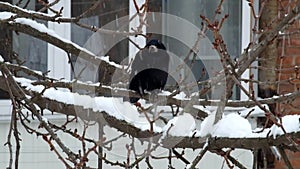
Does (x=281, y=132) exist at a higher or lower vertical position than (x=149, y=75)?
lower

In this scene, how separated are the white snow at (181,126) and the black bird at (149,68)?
0.98 feet

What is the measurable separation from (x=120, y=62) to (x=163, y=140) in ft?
6.81

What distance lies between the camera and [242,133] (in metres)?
2.57

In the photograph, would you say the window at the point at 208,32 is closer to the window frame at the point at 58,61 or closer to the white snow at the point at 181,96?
the window frame at the point at 58,61

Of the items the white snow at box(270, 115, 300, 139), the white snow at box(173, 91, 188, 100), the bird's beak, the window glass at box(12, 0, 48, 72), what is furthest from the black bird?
the window glass at box(12, 0, 48, 72)

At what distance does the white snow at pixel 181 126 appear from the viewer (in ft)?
8.80

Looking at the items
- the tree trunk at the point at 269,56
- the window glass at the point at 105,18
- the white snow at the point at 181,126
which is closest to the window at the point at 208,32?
the tree trunk at the point at 269,56

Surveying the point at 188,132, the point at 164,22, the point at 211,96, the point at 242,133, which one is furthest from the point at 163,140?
the point at 164,22

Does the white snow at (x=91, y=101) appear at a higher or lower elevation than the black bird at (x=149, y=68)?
lower

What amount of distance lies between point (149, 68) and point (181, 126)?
0.51m

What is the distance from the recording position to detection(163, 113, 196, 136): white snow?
8.80 ft

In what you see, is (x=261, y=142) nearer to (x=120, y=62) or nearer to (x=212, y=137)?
(x=212, y=137)

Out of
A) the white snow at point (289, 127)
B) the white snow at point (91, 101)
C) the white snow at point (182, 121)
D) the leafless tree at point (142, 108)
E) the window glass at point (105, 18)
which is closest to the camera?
the leafless tree at point (142, 108)

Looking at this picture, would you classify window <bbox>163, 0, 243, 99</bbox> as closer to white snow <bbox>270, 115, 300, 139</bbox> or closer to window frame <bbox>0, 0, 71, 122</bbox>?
window frame <bbox>0, 0, 71, 122</bbox>
